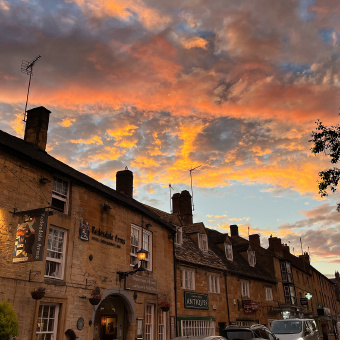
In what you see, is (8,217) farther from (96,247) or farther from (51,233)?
(96,247)

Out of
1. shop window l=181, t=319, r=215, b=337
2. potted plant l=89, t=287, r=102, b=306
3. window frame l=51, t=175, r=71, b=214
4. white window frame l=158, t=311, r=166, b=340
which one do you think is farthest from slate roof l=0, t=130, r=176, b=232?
shop window l=181, t=319, r=215, b=337

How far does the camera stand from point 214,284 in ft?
85.4

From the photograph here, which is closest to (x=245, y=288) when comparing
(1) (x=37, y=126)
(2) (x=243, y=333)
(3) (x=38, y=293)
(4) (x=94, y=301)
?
(2) (x=243, y=333)

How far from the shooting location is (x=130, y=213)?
61.2 ft

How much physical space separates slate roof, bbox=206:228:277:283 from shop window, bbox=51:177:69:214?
16.7 metres

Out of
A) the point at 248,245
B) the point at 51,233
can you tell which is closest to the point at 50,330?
the point at 51,233

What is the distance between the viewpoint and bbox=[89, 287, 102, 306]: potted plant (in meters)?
14.3

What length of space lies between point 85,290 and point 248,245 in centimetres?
2529

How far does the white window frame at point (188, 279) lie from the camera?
22.9 m

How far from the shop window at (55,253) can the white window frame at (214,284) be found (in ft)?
46.4

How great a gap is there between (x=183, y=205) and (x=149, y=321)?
15.1m

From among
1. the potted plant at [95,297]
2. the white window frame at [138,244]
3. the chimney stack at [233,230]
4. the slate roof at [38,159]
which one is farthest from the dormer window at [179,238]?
the chimney stack at [233,230]

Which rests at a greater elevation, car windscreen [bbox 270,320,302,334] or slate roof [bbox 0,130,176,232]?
slate roof [bbox 0,130,176,232]

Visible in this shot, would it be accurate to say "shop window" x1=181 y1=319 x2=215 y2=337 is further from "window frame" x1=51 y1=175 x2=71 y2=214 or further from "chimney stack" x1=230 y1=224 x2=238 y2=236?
"chimney stack" x1=230 y1=224 x2=238 y2=236
